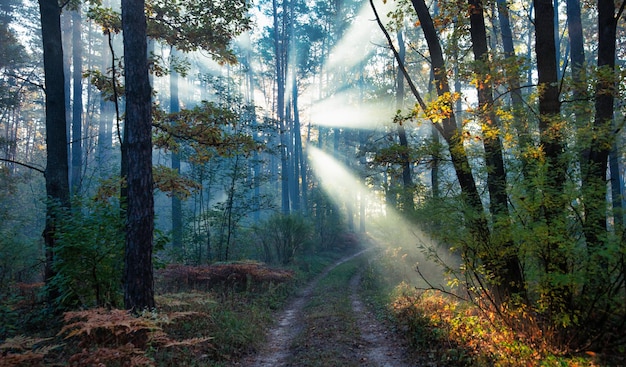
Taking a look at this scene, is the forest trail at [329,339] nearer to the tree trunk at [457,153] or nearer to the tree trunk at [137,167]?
the tree trunk at [137,167]

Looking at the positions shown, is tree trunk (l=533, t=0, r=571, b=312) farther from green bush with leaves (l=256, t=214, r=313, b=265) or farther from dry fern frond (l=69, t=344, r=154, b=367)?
green bush with leaves (l=256, t=214, r=313, b=265)

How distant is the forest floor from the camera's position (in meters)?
6.13

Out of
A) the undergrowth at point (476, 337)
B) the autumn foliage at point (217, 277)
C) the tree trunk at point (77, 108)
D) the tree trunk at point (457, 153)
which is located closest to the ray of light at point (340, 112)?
the autumn foliage at point (217, 277)

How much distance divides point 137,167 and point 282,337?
15.4 feet

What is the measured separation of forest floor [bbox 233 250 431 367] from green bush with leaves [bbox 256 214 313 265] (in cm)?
594

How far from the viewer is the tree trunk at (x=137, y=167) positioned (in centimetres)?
610

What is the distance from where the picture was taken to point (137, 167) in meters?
6.25

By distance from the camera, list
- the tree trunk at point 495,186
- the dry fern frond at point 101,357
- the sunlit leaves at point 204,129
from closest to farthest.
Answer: the dry fern frond at point 101,357, the tree trunk at point 495,186, the sunlit leaves at point 204,129

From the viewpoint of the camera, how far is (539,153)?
4.97m

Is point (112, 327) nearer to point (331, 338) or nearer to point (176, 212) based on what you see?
point (331, 338)

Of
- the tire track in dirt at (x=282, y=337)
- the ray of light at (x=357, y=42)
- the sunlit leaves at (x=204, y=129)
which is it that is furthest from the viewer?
the ray of light at (x=357, y=42)

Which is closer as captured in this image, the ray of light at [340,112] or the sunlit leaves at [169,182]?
the sunlit leaves at [169,182]

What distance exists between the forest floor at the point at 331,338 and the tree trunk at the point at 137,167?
216cm

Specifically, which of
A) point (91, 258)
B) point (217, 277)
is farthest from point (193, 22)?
point (217, 277)
